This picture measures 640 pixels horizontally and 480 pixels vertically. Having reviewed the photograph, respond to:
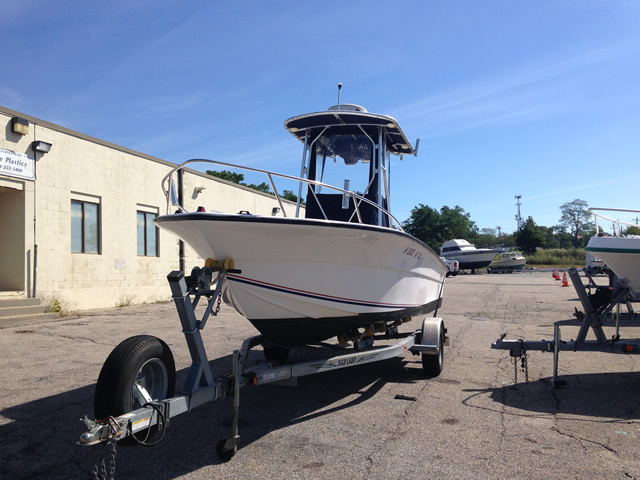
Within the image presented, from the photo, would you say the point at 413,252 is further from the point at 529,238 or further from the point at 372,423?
the point at 529,238

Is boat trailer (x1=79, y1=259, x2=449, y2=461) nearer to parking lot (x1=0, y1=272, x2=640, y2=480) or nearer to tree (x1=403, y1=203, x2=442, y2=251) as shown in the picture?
parking lot (x1=0, y1=272, x2=640, y2=480)

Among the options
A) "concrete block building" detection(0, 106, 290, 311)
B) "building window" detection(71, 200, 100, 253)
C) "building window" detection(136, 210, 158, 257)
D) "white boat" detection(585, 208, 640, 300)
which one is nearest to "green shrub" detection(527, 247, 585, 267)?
"concrete block building" detection(0, 106, 290, 311)

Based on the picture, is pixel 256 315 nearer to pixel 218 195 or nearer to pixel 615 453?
pixel 615 453

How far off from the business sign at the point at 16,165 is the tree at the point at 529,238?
60.7m

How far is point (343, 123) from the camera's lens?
6.20 metres

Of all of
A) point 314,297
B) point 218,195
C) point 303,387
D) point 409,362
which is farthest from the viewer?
point 218,195

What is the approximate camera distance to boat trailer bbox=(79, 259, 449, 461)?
2897mm

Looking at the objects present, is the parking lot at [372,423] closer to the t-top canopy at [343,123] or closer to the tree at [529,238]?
the t-top canopy at [343,123]

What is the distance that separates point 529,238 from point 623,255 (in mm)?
61970

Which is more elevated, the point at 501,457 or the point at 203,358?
the point at 203,358

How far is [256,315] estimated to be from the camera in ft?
14.4

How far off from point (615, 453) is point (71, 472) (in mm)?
3740

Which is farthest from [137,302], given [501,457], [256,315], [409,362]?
[501,457]

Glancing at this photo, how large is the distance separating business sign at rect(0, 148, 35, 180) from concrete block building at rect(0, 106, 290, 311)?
2 centimetres
